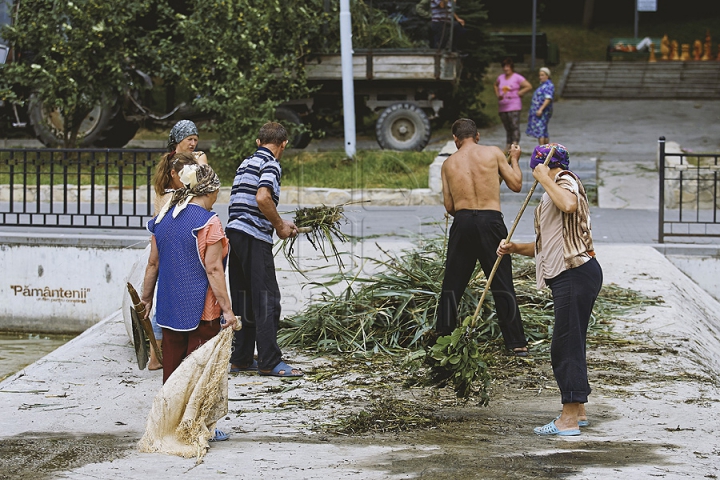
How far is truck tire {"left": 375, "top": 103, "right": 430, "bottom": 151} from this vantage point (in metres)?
17.5

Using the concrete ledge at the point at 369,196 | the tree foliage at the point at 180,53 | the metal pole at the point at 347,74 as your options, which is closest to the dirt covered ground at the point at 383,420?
the concrete ledge at the point at 369,196

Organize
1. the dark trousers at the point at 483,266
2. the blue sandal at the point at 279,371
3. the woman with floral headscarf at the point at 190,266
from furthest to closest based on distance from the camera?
the dark trousers at the point at 483,266
the blue sandal at the point at 279,371
the woman with floral headscarf at the point at 190,266

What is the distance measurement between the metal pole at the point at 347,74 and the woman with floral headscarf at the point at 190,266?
1116 cm

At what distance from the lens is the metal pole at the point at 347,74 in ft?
53.8

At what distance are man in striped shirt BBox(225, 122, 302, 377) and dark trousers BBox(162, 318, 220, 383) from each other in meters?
1.33

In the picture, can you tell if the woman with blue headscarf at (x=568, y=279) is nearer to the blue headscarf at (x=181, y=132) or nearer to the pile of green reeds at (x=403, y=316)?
the pile of green reeds at (x=403, y=316)

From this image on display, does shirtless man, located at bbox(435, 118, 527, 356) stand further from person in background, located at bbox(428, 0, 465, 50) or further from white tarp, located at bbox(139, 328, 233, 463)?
person in background, located at bbox(428, 0, 465, 50)

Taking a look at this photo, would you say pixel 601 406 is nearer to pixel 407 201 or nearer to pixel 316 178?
pixel 407 201

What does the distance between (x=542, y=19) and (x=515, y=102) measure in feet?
77.1

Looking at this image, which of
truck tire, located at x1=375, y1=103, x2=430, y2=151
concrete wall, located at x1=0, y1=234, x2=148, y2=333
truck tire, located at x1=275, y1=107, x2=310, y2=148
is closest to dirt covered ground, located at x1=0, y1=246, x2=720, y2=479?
concrete wall, located at x1=0, y1=234, x2=148, y2=333

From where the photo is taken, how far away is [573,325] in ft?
18.5

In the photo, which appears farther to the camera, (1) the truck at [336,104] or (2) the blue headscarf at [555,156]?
(1) the truck at [336,104]

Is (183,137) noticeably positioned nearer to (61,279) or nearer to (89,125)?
(61,279)

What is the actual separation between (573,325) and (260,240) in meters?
2.29
